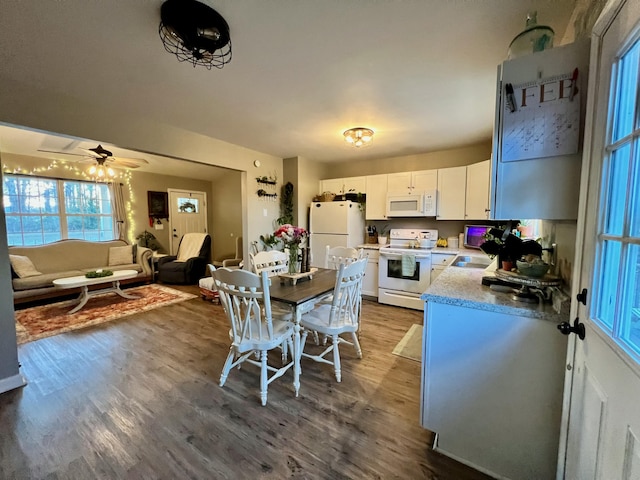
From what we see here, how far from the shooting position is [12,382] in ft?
6.79

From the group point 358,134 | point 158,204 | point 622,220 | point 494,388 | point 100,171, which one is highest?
point 358,134

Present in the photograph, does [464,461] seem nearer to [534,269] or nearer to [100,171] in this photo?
[534,269]

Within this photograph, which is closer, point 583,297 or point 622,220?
point 622,220

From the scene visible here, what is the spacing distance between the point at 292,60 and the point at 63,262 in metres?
5.50

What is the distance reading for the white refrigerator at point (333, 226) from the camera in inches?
167

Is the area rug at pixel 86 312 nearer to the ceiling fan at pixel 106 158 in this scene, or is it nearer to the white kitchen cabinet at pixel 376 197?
the ceiling fan at pixel 106 158

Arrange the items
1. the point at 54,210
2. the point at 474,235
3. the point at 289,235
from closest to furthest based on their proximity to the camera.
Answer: the point at 289,235 < the point at 474,235 < the point at 54,210

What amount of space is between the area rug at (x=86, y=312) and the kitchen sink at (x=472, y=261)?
13.5 feet

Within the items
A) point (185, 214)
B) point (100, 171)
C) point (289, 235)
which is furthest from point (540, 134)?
point (185, 214)

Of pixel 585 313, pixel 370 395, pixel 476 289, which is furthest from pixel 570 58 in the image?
pixel 370 395

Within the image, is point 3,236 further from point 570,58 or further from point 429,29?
point 570,58

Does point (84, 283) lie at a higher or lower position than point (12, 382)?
higher

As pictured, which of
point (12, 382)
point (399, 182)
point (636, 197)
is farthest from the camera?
point (399, 182)

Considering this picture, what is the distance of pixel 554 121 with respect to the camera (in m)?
1.12
